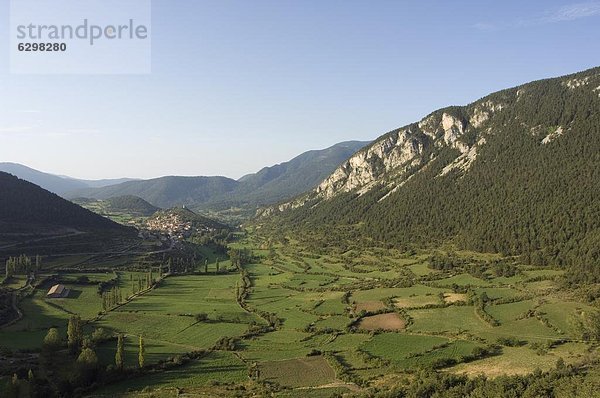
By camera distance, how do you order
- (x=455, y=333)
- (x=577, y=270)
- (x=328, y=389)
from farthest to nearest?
(x=577, y=270) < (x=455, y=333) < (x=328, y=389)

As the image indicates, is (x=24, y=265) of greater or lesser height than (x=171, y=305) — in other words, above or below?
above

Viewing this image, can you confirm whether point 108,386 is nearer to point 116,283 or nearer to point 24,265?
point 116,283

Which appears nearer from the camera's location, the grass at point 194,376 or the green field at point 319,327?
the grass at point 194,376

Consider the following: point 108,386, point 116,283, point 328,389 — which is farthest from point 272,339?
point 116,283

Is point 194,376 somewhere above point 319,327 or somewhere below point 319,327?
above

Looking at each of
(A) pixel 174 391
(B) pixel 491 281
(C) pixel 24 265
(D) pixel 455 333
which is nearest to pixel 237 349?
(A) pixel 174 391

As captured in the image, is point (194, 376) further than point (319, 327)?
No

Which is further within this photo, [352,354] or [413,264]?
[413,264]

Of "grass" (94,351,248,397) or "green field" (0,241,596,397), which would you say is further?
"green field" (0,241,596,397)

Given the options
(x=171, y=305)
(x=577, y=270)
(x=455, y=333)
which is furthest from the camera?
(x=577, y=270)

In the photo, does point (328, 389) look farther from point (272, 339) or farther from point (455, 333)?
point (455, 333)
